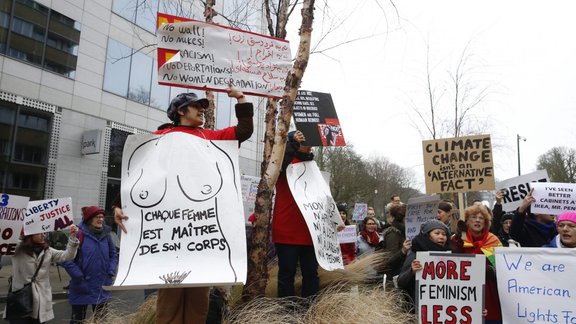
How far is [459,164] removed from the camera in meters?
6.05

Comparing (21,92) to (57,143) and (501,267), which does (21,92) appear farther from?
(501,267)

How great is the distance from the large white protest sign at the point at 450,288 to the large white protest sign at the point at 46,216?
13.7 feet

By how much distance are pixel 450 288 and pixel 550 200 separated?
225 cm

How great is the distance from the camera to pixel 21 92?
44.4ft

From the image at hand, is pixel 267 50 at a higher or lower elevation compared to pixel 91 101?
lower

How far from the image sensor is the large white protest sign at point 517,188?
5992 millimetres

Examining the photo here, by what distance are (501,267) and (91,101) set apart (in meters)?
15.4

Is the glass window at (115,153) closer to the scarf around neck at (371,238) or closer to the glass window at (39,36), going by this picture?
the glass window at (39,36)

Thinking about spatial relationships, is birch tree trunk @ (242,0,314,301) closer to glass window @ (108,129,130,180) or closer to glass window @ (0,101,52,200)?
glass window @ (0,101,52,200)

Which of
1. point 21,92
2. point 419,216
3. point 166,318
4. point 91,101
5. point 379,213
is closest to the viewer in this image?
point 166,318

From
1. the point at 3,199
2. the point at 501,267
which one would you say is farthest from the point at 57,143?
the point at 501,267

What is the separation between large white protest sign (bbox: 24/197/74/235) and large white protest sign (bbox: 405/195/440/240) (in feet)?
14.8

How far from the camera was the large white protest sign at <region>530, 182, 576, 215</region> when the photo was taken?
16.4 ft

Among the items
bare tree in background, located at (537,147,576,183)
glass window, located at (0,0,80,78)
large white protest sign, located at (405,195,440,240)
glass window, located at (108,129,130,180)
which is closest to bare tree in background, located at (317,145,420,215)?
bare tree in background, located at (537,147,576,183)
